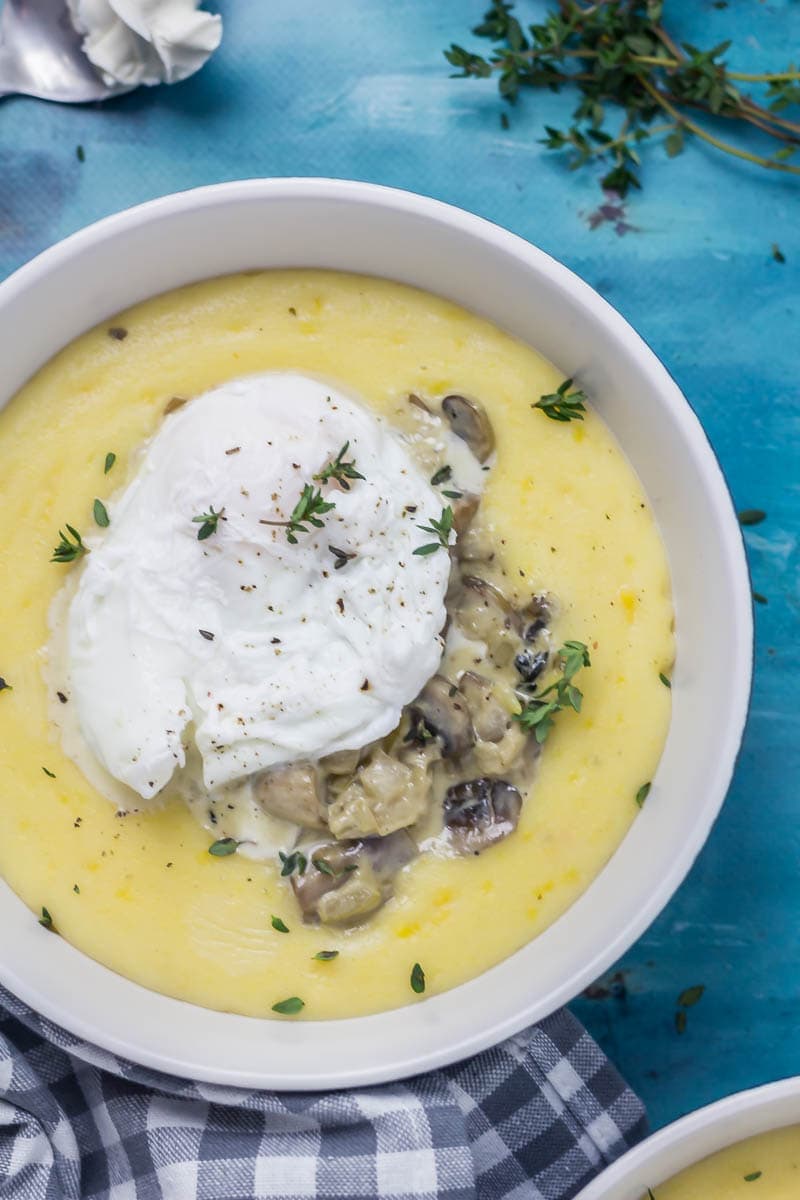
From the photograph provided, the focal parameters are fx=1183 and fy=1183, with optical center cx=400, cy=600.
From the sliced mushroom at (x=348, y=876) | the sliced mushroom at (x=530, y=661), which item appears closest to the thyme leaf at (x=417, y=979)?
the sliced mushroom at (x=348, y=876)

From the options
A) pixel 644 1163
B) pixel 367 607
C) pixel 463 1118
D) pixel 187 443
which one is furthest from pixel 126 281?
pixel 644 1163

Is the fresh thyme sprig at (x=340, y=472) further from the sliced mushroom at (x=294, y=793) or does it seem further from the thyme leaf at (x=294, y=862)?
the thyme leaf at (x=294, y=862)

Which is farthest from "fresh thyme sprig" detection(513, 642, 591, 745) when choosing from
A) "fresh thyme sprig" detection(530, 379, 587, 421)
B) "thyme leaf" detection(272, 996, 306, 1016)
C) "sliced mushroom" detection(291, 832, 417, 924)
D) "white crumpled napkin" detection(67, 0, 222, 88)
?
"white crumpled napkin" detection(67, 0, 222, 88)

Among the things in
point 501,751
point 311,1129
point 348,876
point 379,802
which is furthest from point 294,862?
point 311,1129

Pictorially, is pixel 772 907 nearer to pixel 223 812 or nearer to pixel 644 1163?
pixel 644 1163

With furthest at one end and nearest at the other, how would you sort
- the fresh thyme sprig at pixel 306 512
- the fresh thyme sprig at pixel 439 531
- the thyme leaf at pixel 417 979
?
the thyme leaf at pixel 417 979, the fresh thyme sprig at pixel 439 531, the fresh thyme sprig at pixel 306 512

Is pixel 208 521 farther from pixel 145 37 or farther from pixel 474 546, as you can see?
pixel 145 37
